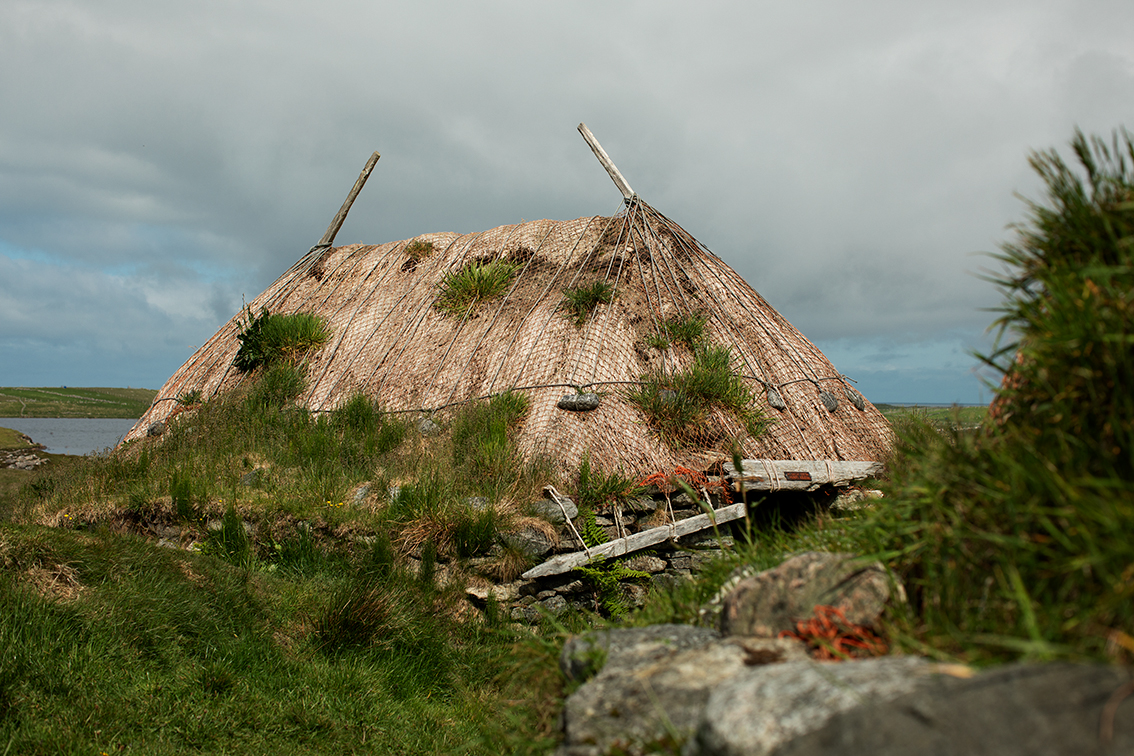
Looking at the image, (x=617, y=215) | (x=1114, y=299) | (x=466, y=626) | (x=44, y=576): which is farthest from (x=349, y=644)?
(x=617, y=215)

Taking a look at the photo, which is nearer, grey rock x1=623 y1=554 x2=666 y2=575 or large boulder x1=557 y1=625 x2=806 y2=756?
large boulder x1=557 y1=625 x2=806 y2=756

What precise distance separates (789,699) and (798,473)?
5937mm

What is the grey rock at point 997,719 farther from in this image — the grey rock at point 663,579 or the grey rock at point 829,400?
the grey rock at point 829,400

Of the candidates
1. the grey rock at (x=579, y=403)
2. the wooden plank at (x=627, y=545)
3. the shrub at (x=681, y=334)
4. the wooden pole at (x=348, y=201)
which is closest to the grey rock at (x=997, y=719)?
the wooden plank at (x=627, y=545)

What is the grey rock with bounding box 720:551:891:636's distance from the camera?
235 centimetres

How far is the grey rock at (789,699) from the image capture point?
1.67 m

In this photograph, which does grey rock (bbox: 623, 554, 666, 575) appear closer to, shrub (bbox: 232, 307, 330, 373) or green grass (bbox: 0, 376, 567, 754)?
green grass (bbox: 0, 376, 567, 754)

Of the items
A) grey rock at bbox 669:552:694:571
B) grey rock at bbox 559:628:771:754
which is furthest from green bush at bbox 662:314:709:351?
grey rock at bbox 559:628:771:754

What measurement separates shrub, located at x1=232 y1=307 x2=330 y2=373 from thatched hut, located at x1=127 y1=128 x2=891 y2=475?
1.02 ft

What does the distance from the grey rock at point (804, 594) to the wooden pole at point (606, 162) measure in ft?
28.1

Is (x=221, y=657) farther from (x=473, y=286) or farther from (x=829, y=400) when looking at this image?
(x=829, y=400)

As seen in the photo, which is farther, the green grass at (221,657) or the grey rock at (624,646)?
the green grass at (221,657)

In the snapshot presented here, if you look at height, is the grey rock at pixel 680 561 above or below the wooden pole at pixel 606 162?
below

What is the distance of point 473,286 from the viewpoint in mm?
10367
